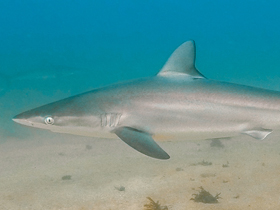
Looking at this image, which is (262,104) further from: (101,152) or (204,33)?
(204,33)

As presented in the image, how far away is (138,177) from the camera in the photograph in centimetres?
773

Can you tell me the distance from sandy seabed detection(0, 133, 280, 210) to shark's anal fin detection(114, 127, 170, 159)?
296 centimetres

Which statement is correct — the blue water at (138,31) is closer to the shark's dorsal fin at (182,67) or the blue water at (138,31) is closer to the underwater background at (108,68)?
the underwater background at (108,68)

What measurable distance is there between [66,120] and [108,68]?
9593 cm

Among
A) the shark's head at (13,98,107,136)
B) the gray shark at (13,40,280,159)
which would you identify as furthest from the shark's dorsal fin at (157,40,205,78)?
the shark's head at (13,98,107,136)

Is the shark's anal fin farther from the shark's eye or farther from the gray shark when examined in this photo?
the shark's eye

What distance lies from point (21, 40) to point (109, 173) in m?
136

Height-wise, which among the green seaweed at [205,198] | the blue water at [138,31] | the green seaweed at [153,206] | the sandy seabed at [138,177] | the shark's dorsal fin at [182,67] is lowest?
the green seaweed at [153,206]

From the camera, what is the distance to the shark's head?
10.5ft

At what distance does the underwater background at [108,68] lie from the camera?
22.8 feet

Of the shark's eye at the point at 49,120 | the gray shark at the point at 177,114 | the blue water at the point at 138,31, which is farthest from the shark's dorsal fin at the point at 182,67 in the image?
the blue water at the point at 138,31

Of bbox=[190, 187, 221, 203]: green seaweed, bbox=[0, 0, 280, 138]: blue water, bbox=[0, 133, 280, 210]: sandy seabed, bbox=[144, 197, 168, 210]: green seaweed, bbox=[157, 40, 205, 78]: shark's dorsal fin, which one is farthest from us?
bbox=[0, 0, 280, 138]: blue water

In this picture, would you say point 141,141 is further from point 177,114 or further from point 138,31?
point 138,31

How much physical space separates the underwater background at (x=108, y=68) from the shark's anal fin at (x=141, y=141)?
3.00m
